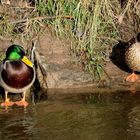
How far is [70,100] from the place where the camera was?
22.4 feet

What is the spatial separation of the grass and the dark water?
3.12 ft

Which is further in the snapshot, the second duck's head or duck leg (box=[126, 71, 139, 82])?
duck leg (box=[126, 71, 139, 82])

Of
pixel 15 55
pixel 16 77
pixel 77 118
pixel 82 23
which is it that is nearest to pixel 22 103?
pixel 16 77

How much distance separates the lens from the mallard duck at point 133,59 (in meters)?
7.34

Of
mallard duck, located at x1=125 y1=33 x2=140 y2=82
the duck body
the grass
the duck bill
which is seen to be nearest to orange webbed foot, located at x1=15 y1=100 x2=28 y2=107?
the duck body

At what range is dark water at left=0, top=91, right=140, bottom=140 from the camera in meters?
5.58

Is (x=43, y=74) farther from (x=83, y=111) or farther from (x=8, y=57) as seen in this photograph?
(x=83, y=111)

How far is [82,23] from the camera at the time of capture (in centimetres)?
788

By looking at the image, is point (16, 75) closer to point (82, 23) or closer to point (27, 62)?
point (27, 62)

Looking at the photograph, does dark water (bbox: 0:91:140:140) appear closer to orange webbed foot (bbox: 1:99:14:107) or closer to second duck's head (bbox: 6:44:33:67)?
orange webbed foot (bbox: 1:99:14:107)

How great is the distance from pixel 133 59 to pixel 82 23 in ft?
3.48

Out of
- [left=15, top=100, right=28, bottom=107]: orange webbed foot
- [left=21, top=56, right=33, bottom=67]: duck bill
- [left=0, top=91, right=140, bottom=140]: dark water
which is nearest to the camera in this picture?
[left=0, top=91, right=140, bottom=140]: dark water

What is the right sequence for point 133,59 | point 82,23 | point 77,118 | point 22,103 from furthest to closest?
point 82,23 → point 133,59 → point 22,103 → point 77,118

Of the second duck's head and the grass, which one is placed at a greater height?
the grass
